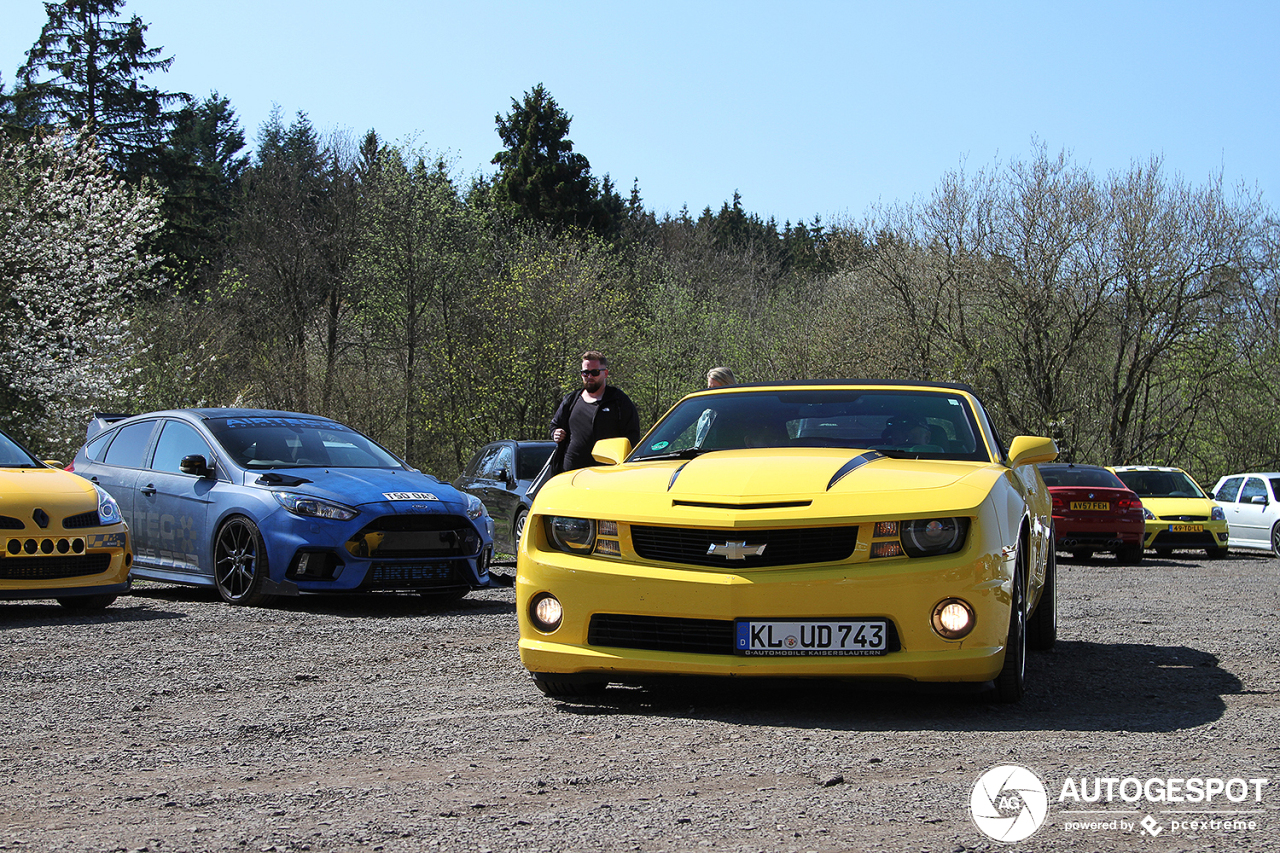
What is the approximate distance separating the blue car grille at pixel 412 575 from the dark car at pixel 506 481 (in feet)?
16.7

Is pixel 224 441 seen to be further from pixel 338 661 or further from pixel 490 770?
pixel 490 770

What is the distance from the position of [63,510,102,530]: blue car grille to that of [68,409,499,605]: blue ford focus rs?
0.92 meters

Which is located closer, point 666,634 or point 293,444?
point 666,634

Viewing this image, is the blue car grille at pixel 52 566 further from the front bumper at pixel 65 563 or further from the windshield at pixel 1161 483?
the windshield at pixel 1161 483

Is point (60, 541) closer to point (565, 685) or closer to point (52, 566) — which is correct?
point (52, 566)

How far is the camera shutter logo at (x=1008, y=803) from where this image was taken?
343cm

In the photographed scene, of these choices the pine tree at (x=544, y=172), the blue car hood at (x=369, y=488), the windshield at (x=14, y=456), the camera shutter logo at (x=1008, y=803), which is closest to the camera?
the camera shutter logo at (x=1008, y=803)

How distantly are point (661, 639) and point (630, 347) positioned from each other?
99.4 ft

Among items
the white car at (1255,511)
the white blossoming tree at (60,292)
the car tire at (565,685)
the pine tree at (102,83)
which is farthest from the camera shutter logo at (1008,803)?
the pine tree at (102,83)

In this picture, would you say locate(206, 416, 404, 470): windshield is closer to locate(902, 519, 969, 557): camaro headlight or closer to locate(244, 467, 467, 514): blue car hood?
locate(244, 467, 467, 514): blue car hood

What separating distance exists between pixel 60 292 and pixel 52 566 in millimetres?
18482

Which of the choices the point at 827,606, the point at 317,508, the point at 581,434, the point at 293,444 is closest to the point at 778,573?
the point at 827,606

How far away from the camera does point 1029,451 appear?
623cm

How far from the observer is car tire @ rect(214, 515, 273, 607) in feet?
30.0
